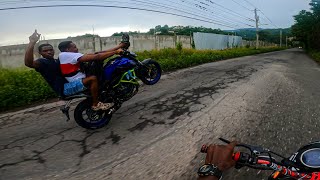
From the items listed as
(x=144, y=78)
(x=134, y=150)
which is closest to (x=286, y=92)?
(x=144, y=78)

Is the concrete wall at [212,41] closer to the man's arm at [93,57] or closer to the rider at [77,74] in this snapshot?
the man's arm at [93,57]

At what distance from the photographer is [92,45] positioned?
79.9ft

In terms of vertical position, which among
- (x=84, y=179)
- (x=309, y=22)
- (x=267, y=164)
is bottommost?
(x=84, y=179)

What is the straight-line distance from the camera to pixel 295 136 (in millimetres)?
4625

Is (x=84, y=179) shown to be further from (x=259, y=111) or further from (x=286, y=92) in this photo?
(x=286, y=92)

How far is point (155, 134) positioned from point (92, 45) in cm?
2102

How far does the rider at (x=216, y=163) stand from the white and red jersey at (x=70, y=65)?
12.3 feet

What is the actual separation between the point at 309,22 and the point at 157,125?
54355 millimetres

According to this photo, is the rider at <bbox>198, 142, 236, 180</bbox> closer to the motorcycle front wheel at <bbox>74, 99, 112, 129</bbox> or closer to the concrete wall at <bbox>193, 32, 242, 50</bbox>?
the motorcycle front wheel at <bbox>74, 99, 112, 129</bbox>

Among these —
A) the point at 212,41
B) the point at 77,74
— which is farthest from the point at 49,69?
the point at 212,41

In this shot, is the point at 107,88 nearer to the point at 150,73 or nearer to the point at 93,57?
the point at 93,57

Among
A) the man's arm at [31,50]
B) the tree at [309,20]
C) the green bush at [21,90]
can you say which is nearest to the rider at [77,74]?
the man's arm at [31,50]

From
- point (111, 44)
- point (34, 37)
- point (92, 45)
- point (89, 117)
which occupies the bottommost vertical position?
point (89, 117)

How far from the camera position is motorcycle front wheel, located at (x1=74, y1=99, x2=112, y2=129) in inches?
195
